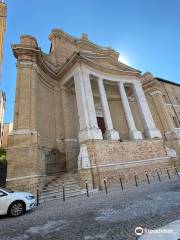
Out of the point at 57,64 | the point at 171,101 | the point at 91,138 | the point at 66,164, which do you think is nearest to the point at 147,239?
the point at 91,138

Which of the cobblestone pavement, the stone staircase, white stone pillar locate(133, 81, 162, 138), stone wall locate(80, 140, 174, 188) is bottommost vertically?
the cobblestone pavement

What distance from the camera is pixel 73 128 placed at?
59.8 ft

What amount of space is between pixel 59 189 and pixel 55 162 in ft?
14.4

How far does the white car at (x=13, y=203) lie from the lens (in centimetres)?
641

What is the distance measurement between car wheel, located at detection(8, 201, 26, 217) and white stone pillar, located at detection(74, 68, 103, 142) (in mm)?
7481

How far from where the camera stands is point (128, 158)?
1435 centimetres

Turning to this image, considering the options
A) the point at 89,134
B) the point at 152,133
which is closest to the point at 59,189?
the point at 89,134

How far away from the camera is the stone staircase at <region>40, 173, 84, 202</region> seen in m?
10.1

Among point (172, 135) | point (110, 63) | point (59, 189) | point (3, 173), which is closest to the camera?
point (59, 189)

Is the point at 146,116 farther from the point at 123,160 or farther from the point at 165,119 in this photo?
the point at 123,160

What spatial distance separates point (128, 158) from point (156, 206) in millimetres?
8891

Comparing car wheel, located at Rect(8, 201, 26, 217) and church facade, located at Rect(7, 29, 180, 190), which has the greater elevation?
church facade, located at Rect(7, 29, 180, 190)

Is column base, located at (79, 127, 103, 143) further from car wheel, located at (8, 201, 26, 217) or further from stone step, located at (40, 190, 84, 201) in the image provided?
car wheel, located at (8, 201, 26, 217)

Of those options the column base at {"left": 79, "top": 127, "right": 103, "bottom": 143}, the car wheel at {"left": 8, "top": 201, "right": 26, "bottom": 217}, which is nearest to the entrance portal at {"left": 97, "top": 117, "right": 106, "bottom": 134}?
the column base at {"left": 79, "top": 127, "right": 103, "bottom": 143}
